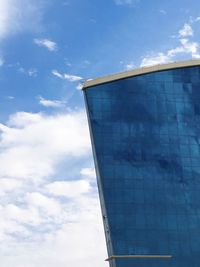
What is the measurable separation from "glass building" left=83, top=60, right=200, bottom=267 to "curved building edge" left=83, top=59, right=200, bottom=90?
108 mm

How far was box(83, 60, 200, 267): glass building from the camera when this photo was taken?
178 feet

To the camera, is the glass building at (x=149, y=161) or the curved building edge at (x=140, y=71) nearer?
the glass building at (x=149, y=161)

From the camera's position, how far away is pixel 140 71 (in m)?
60.1

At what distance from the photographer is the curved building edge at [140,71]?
5878 cm

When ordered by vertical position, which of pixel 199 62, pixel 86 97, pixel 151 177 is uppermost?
pixel 199 62

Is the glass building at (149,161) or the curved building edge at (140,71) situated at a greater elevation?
the curved building edge at (140,71)

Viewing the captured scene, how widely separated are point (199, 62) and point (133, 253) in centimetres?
2285

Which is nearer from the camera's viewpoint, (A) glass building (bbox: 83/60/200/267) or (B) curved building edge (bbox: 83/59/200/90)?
(A) glass building (bbox: 83/60/200/267)

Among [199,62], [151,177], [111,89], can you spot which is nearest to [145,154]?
[151,177]

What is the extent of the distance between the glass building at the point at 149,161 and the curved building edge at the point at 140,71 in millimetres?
108

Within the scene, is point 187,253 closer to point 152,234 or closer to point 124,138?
point 152,234

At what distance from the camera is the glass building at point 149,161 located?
54375 millimetres

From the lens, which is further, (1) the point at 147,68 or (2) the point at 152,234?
(1) the point at 147,68

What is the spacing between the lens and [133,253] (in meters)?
53.5
